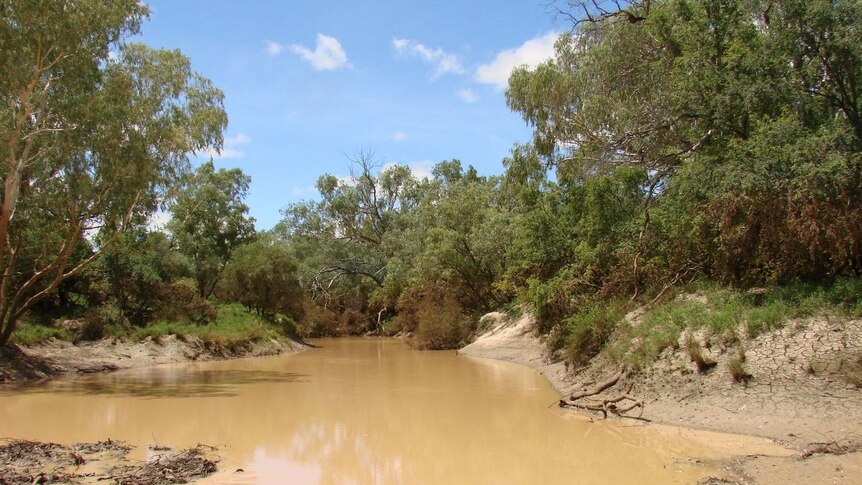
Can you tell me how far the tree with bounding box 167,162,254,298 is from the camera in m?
38.2

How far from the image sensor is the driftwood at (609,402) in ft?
36.5

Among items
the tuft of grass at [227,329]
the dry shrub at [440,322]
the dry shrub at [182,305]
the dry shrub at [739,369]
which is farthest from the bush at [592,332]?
the dry shrub at [182,305]

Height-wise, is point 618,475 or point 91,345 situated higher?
point 91,345

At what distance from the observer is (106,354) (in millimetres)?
22578

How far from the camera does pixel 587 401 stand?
40.1 ft

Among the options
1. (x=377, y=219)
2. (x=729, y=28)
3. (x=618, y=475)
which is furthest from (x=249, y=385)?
(x=377, y=219)

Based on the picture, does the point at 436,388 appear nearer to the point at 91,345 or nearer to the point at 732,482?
the point at 732,482

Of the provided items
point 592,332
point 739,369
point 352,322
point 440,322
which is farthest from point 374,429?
point 352,322

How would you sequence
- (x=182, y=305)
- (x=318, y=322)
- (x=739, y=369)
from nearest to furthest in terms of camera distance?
(x=739, y=369)
(x=182, y=305)
(x=318, y=322)

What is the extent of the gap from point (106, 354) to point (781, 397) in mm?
22361

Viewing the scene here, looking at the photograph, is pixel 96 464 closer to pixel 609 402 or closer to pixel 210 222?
pixel 609 402

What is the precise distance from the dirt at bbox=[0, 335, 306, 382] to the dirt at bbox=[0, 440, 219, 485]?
1143cm

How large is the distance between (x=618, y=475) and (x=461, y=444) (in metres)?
2.81

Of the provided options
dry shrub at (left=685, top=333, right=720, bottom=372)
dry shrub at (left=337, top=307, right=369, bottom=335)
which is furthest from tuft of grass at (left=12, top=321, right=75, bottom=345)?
dry shrub at (left=337, top=307, right=369, bottom=335)
